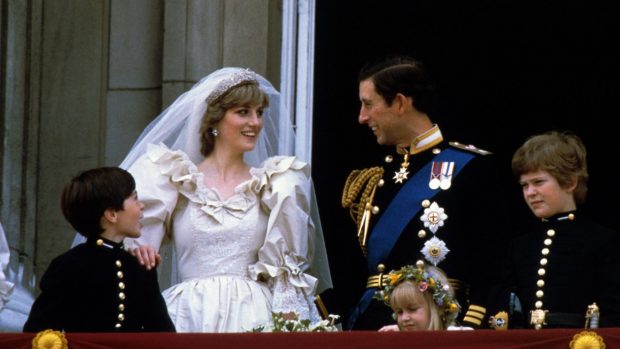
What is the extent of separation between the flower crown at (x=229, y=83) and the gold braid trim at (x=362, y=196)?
64cm

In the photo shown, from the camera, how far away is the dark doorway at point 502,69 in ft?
37.6

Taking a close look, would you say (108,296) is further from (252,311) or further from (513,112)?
(513,112)

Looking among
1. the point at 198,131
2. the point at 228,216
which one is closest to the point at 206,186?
the point at 228,216

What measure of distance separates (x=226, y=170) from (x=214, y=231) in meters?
0.32

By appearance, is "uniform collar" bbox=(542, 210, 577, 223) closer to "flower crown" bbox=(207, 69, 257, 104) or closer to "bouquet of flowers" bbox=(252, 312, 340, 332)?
"bouquet of flowers" bbox=(252, 312, 340, 332)

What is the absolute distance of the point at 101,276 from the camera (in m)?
8.38

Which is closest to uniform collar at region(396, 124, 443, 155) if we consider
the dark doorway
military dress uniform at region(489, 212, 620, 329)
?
military dress uniform at region(489, 212, 620, 329)

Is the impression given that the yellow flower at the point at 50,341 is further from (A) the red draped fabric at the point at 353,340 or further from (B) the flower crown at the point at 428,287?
(B) the flower crown at the point at 428,287

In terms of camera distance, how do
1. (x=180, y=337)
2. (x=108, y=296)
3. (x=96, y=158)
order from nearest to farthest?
(x=180, y=337) < (x=108, y=296) < (x=96, y=158)

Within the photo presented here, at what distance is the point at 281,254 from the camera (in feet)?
30.3

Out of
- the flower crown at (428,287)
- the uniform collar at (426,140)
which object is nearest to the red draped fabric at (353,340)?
the flower crown at (428,287)

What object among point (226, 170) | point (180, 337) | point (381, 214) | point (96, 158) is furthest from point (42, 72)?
point (180, 337)

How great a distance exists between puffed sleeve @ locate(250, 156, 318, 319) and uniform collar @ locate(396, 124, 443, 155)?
1.92ft

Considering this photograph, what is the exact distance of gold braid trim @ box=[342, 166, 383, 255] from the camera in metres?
9.08
